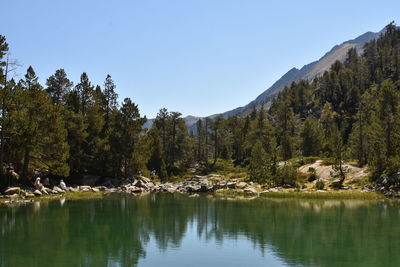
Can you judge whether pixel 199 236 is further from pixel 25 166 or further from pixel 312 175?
pixel 312 175

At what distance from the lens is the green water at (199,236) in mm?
18547

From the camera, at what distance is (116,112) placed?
7881 centimetres

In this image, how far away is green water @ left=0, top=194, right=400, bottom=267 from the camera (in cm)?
1855

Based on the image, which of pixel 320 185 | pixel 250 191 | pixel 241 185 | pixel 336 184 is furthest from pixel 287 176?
pixel 241 185

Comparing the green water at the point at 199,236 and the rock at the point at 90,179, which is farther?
the rock at the point at 90,179

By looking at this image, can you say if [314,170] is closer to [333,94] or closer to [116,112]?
[116,112]

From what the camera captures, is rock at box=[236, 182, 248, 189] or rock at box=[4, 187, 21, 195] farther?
rock at box=[236, 182, 248, 189]

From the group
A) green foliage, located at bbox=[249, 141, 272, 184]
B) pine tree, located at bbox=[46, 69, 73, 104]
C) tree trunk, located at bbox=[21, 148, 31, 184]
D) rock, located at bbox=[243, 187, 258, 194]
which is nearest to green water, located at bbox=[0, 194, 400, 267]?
tree trunk, located at bbox=[21, 148, 31, 184]

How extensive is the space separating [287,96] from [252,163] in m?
112

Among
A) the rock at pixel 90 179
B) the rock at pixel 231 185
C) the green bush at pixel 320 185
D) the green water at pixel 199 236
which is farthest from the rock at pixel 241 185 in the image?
the green water at pixel 199 236

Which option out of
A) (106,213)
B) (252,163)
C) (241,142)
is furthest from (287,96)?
(106,213)

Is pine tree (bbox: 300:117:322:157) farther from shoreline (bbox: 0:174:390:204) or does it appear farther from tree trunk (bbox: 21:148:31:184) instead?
tree trunk (bbox: 21:148:31:184)

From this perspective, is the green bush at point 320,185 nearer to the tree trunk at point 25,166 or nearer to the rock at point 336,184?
the rock at point 336,184

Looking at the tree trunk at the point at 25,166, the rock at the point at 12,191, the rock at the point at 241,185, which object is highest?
the tree trunk at the point at 25,166
